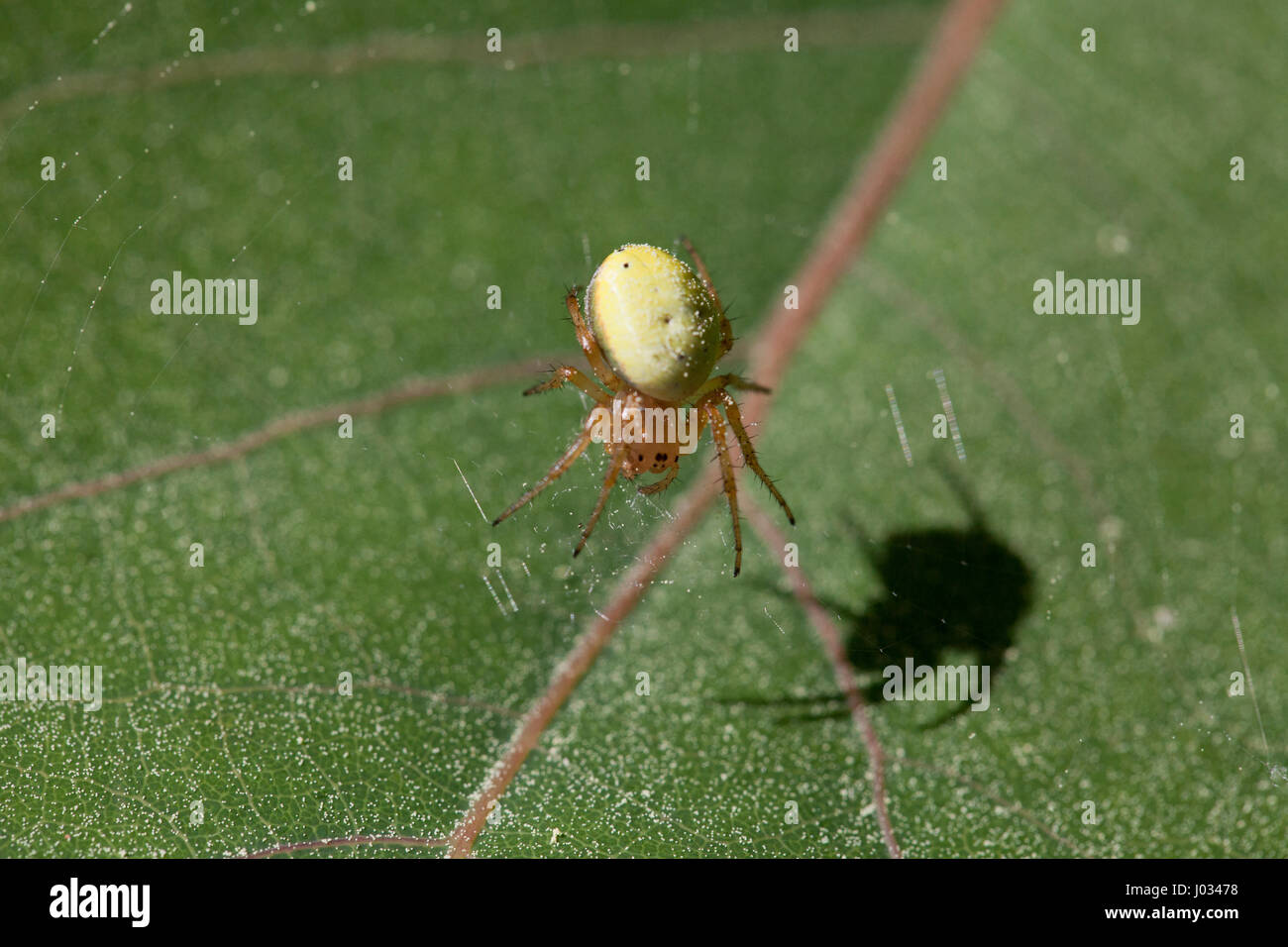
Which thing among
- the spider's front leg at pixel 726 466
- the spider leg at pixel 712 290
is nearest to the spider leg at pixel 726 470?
the spider's front leg at pixel 726 466

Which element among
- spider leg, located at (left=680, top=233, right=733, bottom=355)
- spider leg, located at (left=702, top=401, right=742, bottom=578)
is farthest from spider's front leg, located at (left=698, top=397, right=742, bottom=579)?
spider leg, located at (left=680, top=233, right=733, bottom=355)

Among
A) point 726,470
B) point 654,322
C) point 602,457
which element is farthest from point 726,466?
point 654,322

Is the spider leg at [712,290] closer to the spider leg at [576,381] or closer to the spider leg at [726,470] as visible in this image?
the spider leg at [726,470]

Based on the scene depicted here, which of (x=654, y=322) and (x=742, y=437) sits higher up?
(x=654, y=322)

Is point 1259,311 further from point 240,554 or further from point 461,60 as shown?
point 240,554

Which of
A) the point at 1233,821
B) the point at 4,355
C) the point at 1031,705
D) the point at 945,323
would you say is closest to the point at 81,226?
the point at 4,355

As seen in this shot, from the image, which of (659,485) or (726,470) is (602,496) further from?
(726,470)

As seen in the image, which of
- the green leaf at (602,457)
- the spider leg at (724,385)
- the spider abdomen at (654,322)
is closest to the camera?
the spider abdomen at (654,322)
